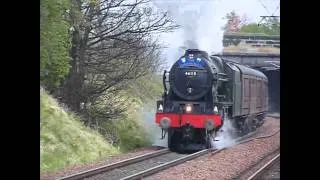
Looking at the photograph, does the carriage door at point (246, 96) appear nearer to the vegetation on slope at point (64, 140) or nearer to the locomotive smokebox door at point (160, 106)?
the locomotive smokebox door at point (160, 106)

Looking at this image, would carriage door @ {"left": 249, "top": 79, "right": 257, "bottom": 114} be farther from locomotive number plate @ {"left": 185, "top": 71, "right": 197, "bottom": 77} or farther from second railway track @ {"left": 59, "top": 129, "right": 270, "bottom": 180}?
second railway track @ {"left": 59, "top": 129, "right": 270, "bottom": 180}

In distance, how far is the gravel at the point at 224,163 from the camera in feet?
25.4

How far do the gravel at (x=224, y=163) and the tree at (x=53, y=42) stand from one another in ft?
9.06

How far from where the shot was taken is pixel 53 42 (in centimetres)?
863

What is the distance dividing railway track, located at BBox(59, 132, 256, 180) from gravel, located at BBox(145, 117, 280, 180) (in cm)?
13

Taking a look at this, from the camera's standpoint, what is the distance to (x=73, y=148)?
31.6ft

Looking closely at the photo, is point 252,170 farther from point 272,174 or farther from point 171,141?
point 171,141

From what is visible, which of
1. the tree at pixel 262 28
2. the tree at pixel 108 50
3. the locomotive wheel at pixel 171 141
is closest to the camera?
the tree at pixel 262 28

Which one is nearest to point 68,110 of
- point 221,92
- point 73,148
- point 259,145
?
point 73,148

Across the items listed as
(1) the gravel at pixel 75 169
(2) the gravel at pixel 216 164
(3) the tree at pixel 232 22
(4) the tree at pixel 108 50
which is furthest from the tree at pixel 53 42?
(3) the tree at pixel 232 22
